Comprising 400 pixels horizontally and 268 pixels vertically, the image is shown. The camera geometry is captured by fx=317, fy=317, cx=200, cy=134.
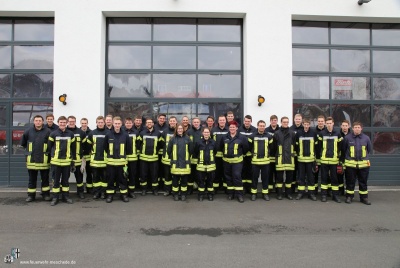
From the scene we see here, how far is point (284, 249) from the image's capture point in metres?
4.70

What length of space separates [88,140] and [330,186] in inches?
241

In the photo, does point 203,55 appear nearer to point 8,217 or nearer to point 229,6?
point 229,6

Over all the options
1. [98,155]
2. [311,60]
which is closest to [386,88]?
[311,60]

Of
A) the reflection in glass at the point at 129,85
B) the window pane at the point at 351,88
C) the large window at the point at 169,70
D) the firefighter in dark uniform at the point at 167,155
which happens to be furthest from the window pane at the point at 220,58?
the window pane at the point at 351,88

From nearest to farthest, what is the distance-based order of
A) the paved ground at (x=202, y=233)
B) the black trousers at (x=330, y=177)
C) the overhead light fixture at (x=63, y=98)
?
the paved ground at (x=202, y=233) < the black trousers at (x=330, y=177) < the overhead light fixture at (x=63, y=98)

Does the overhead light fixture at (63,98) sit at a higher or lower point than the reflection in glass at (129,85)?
lower

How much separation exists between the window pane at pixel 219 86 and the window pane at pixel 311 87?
1878 millimetres

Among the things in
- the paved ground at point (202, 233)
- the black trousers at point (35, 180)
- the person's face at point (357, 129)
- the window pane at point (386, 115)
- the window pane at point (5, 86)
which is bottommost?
the paved ground at point (202, 233)

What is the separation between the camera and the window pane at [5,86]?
388 inches

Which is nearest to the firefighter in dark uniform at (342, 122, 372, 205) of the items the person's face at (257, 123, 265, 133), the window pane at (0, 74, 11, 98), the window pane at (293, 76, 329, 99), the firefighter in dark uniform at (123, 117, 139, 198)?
the person's face at (257, 123, 265, 133)

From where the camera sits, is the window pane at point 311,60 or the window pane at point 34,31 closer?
the window pane at point 34,31

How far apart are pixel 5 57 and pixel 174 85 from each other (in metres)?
5.32

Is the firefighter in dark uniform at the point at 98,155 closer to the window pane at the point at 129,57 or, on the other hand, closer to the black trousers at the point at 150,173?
the black trousers at the point at 150,173

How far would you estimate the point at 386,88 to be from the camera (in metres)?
10.5
